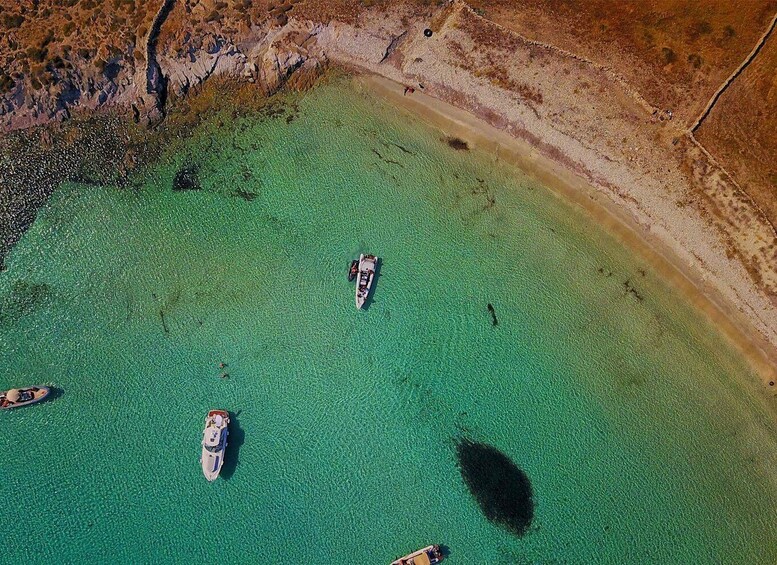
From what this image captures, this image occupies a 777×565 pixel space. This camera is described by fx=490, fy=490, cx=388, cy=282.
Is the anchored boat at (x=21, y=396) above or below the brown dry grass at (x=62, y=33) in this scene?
below

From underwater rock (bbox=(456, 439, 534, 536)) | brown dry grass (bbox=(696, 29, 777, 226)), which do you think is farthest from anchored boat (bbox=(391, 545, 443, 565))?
brown dry grass (bbox=(696, 29, 777, 226))

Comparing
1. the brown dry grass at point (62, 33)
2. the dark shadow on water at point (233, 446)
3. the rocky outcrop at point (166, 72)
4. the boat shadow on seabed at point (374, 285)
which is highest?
the brown dry grass at point (62, 33)

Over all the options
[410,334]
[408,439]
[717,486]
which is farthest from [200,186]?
[717,486]

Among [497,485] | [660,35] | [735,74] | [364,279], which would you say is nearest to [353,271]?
[364,279]

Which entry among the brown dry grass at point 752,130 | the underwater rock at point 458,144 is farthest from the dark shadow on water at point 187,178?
the brown dry grass at point 752,130

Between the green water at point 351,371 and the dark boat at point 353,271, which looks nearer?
the green water at point 351,371

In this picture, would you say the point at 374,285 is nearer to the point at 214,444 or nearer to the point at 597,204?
the point at 214,444

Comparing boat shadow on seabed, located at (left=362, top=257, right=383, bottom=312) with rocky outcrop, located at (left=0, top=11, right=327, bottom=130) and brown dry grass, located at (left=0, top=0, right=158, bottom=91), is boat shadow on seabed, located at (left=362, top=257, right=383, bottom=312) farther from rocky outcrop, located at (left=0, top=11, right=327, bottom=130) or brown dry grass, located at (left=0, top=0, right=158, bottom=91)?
brown dry grass, located at (left=0, top=0, right=158, bottom=91)

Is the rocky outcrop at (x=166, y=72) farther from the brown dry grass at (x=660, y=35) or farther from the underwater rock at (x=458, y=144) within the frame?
the brown dry grass at (x=660, y=35)
